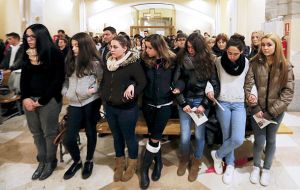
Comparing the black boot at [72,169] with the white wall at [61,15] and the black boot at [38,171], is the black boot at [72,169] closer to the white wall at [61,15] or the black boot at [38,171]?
the black boot at [38,171]

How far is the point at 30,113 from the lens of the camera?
9.98 feet

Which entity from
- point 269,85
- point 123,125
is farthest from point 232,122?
point 123,125

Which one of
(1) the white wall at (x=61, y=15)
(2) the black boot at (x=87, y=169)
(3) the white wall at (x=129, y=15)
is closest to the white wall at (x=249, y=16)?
(3) the white wall at (x=129, y=15)

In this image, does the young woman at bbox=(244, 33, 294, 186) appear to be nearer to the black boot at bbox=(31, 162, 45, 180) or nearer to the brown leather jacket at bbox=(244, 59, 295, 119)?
the brown leather jacket at bbox=(244, 59, 295, 119)

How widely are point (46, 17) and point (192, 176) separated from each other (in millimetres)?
9661

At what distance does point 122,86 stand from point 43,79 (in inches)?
31.0

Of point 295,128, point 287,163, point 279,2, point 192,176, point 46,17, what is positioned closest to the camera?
point 192,176

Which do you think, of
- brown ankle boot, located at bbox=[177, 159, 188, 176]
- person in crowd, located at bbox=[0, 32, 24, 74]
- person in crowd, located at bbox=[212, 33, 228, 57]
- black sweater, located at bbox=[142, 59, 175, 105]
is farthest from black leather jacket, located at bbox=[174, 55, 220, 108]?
person in crowd, located at bbox=[0, 32, 24, 74]

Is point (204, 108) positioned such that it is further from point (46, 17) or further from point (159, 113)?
point (46, 17)

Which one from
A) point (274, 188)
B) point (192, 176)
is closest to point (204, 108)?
point (192, 176)

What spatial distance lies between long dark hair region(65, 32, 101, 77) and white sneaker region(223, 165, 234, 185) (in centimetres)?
171

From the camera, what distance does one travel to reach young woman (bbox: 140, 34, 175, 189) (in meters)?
2.83

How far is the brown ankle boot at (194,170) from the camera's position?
3113 mm

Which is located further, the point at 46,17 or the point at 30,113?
the point at 46,17
